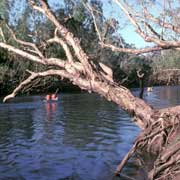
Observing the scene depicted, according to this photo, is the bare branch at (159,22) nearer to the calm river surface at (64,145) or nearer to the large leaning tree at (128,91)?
the large leaning tree at (128,91)

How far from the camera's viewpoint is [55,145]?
2034 cm

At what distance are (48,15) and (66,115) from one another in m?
20.4

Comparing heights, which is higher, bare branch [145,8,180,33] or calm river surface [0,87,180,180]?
bare branch [145,8,180,33]

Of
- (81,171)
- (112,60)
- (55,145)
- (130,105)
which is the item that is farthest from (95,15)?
(112,60)

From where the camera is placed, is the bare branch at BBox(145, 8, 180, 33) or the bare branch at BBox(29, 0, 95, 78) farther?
the bare branch at BBox(29, 0, 95, 78)

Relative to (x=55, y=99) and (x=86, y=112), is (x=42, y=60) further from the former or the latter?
(x=55, y=99)

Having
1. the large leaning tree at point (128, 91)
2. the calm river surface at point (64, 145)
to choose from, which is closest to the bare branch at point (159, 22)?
the large leaning tree at point (128, 91)

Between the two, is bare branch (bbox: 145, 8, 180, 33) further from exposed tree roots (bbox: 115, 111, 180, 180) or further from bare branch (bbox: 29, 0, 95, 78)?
exposed tree roots (bbox: 115, 111, 180, 180)

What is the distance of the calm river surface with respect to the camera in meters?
15.0

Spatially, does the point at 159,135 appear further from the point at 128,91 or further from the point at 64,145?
the point at 64,145

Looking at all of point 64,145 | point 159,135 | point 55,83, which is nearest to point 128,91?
point 159,135

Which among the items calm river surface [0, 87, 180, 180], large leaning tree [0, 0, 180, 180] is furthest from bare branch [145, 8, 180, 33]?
calm river surface [0, 87, 180, 180]

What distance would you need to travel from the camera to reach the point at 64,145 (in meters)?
20.2

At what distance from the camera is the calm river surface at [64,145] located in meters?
15.0
